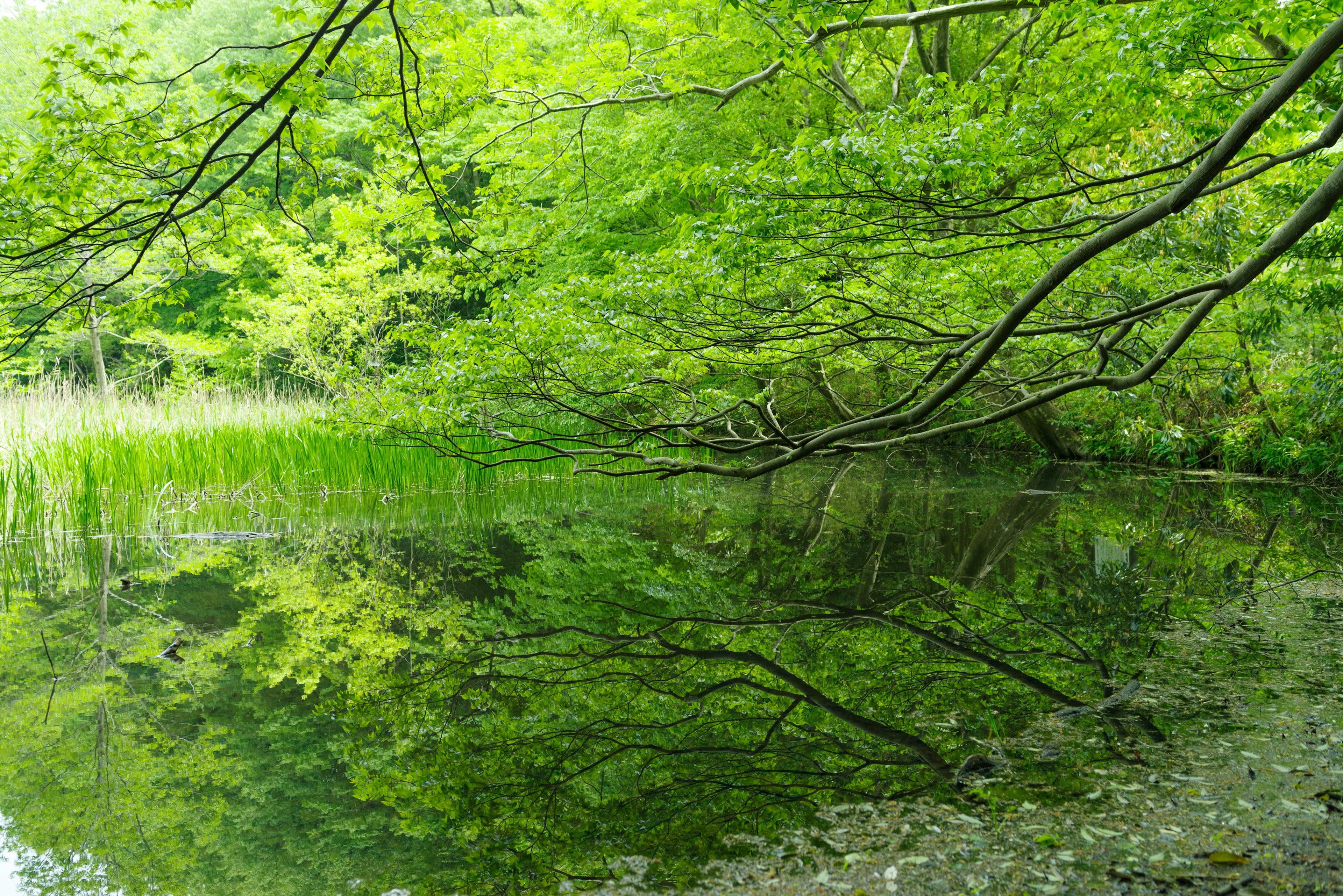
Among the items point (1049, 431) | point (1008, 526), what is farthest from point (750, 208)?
point (1049, 431)

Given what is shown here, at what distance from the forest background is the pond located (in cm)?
103

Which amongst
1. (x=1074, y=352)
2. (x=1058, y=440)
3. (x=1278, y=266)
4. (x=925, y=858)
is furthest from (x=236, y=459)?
(x=1058, y=440)

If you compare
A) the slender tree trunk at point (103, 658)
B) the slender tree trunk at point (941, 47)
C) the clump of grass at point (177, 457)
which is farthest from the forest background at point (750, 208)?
the slender tree trunk at point (103, 658)

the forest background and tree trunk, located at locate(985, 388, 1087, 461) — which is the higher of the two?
the forest background

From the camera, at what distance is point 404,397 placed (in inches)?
281

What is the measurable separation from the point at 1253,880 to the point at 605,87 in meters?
8.41

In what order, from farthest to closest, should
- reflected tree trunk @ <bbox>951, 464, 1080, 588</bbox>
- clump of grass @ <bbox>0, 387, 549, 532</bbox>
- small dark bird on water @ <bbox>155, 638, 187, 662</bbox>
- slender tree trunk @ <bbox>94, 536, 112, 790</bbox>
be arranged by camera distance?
clump of grass @ <bbox>0, 387, 549, 532</bbox> < reflected tree trunk @ <bbox>951, 464, 1080, 588</bbox> < small dark bird on water @ <bbox>155, 638, 187, 662</bbox> < slender tree trunk @ <bbox>94, 536, 112, 790</bbox>

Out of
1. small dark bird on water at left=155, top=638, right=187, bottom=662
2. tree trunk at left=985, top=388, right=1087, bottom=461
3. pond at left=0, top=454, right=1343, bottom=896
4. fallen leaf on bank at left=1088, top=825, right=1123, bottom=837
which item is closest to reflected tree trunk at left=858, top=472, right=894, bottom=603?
pond at left=0, top=454, right=1343, bottom=896

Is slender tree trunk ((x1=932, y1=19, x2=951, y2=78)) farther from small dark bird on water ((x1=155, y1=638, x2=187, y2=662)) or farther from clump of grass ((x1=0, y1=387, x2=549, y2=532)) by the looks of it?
small dark bird on water ((x1=155, y1=638, x2=187, y2=662))

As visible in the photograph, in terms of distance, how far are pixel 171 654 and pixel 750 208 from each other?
369 centimetres

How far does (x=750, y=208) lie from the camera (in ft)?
15.0

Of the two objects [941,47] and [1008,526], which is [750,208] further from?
[941,47]

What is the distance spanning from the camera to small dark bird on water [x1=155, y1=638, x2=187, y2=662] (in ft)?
11.8

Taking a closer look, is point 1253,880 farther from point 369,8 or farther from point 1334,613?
point 369,8
